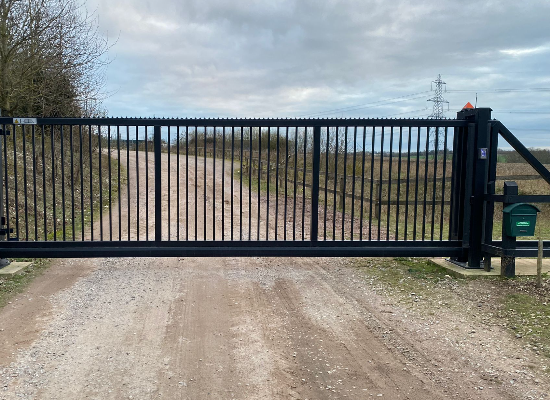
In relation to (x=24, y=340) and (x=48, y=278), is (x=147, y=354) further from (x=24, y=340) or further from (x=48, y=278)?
(x=48, y=278)

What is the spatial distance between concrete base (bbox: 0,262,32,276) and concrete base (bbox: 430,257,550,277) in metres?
6.08

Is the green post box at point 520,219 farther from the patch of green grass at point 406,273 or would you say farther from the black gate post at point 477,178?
the patch of green grass at point 406,273

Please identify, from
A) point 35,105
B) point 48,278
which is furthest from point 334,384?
point 35,105

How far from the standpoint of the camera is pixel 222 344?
4223 mm

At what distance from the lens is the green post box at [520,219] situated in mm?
6207

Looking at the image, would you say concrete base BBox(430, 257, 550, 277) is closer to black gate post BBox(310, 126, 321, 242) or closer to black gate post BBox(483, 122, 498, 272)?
black gate post BBox(483, 122, 498, 272)

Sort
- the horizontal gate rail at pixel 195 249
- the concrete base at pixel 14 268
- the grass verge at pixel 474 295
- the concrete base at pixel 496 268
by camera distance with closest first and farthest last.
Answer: the grass verge at pixel 474 295
the concrete base at pixel 14 268
the horizontal gate rail at pixel 195 249
the concrete base at pixel 496 268

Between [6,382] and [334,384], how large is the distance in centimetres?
245

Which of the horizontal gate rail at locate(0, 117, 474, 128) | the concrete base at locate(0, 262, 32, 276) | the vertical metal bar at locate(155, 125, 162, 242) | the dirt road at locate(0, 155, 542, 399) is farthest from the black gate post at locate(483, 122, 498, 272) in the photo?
the concrete base at locate(0, 262, 32, 276)

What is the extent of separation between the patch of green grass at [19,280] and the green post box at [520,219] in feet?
20.7

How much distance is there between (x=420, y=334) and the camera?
14.8 feet

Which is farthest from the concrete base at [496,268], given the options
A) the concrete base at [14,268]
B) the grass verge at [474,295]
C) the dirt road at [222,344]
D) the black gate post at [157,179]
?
the concrete base at [14,268]

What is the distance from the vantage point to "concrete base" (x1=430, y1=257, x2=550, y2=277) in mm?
6605

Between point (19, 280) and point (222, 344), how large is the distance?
3.48 meters
